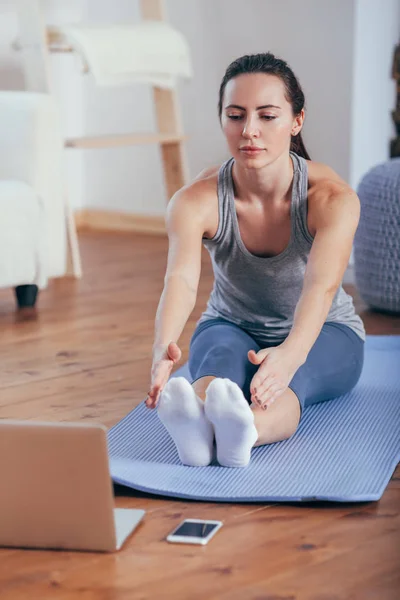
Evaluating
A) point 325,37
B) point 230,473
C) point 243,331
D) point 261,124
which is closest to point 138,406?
point 243,331

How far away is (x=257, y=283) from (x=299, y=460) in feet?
1.26

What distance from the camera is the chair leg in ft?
9.04

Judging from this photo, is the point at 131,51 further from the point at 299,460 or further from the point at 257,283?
the point at 299,460

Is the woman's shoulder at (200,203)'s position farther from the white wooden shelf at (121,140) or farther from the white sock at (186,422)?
the white wooden shelf at (121,140)

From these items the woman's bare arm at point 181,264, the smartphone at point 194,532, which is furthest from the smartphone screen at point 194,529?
the woman's bare arm at point 181,264

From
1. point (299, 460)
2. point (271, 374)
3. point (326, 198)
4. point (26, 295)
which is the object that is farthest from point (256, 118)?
point (26, 295)

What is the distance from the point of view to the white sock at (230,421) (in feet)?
4.75

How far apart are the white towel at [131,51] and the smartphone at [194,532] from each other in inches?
75.5

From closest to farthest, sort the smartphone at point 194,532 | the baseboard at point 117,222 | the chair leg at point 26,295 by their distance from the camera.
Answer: the smartphone at point 194,532 < the chair leg at point 26,295 < the baseboard at point 117,222

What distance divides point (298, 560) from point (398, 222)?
1410 mm

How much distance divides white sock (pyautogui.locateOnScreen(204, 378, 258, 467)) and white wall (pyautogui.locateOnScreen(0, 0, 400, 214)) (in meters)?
1.71

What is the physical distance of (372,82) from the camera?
307cm

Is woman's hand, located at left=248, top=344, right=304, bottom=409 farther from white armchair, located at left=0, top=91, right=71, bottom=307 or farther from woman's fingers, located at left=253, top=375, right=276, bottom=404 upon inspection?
white armchair, located at left=0, top=91, right=71, bottom=307

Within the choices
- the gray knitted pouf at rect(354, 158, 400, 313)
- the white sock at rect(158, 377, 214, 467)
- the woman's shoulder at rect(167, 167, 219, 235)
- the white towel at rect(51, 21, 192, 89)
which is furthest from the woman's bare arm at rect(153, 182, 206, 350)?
the white towel at rect(51, 21, 192, 89)
